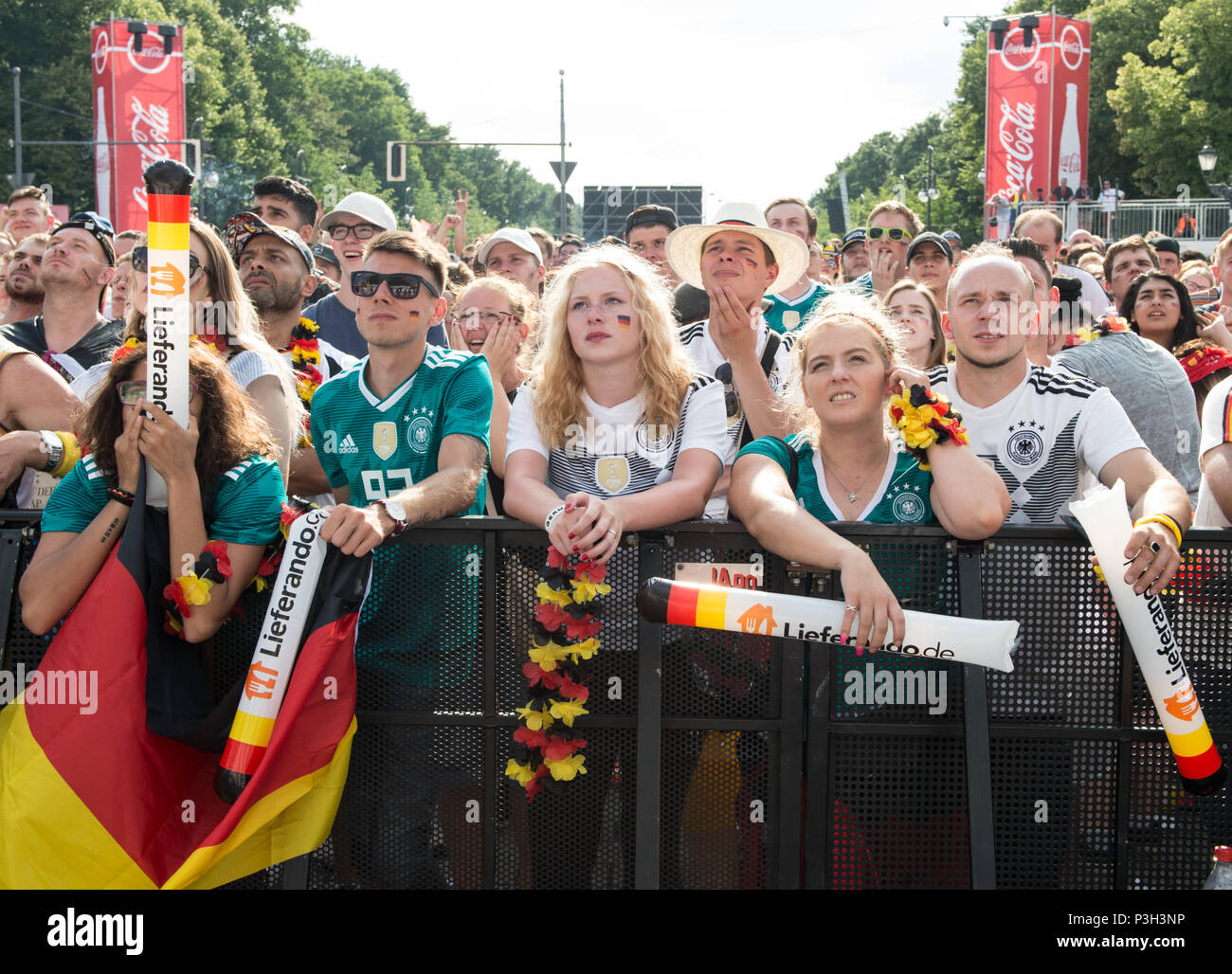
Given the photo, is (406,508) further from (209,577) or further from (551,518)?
(209,577)

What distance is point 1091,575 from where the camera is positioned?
3266 mm

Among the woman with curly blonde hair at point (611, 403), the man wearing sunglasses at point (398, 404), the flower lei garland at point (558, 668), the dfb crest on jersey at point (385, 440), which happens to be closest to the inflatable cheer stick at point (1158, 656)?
the woman with curly blonde hair at point (611, 403)

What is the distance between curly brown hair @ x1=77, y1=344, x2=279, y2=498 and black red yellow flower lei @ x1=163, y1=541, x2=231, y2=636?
0.24 metres

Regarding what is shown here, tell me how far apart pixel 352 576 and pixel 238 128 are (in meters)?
60.0

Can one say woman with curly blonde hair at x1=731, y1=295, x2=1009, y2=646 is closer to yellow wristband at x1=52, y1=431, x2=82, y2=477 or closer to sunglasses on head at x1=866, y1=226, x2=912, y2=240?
yellow wristband at x1=52, y1=431, x2=82, y2=477

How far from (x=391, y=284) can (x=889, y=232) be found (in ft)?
15.5

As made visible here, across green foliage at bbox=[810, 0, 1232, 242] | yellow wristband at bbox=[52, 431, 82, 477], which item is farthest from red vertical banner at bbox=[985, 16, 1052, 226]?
yellow wristband at bbox=[52, 431, 82, 477]

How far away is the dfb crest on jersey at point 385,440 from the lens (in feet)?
12.8

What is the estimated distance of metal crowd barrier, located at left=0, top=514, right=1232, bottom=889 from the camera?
10.7 ft

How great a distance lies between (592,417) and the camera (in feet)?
12.6

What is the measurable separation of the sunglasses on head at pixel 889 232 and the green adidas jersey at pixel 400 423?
15.1ft

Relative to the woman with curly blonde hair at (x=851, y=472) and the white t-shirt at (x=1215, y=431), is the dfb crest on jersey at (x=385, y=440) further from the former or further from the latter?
the white t-shirt at (x=1215, y=431)

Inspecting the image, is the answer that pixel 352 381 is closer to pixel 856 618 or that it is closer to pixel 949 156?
pixel 856 618
